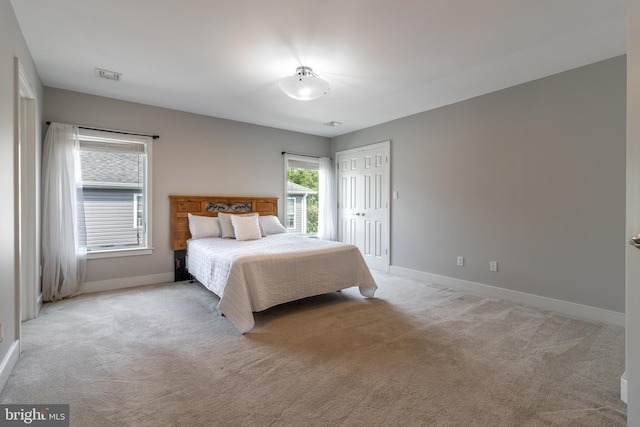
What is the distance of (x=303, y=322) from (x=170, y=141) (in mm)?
3244

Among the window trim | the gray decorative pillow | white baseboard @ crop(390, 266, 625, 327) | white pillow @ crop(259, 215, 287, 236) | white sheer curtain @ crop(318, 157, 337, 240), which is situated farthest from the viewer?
white sheer curtain @ crop(318, 157, 337, 240)

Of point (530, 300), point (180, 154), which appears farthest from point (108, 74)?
point (530, 300)

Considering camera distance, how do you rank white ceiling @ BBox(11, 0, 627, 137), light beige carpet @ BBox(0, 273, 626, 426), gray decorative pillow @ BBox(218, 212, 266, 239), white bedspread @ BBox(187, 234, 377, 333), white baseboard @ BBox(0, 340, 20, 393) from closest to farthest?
light beige carpet @ BBox(0, 273, 626, 426) < white baseboard @ BBox(0, 340, 20, 393) < white ceiling @ BBox(11, 0, 627, 137) < white bedspread @ BBox(187, 234, 377, 333) < gray decorative pillow @ BBox(218, 212, 266, 239)

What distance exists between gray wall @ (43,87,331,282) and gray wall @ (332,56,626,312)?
2390 mm

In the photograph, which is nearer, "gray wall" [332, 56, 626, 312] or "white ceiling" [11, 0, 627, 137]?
"white ceiling" [11, 0, 627, 137]

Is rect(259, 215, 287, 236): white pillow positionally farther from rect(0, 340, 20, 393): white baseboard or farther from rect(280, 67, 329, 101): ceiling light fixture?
rect(0, 340, 20, 393): white baseboard

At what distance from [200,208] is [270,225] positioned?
3.61 feet

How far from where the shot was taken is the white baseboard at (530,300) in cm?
283

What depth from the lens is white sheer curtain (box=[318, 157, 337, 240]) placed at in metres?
5.86

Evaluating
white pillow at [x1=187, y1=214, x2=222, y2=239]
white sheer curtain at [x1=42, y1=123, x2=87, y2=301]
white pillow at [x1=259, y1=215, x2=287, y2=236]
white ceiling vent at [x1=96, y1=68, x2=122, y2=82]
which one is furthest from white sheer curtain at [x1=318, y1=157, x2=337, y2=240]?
white sheer curtain at [x1=42, y1=123, x2=87, y2=301]

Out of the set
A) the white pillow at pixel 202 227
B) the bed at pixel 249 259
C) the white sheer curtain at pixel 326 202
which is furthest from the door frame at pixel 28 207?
the white sheer curtain at pixel 326 202

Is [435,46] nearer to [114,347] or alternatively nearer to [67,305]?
[114,347]

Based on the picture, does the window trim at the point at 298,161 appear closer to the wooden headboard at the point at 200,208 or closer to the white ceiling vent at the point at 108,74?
the wooden headboard at the point at 200,208

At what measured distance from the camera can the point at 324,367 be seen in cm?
204
